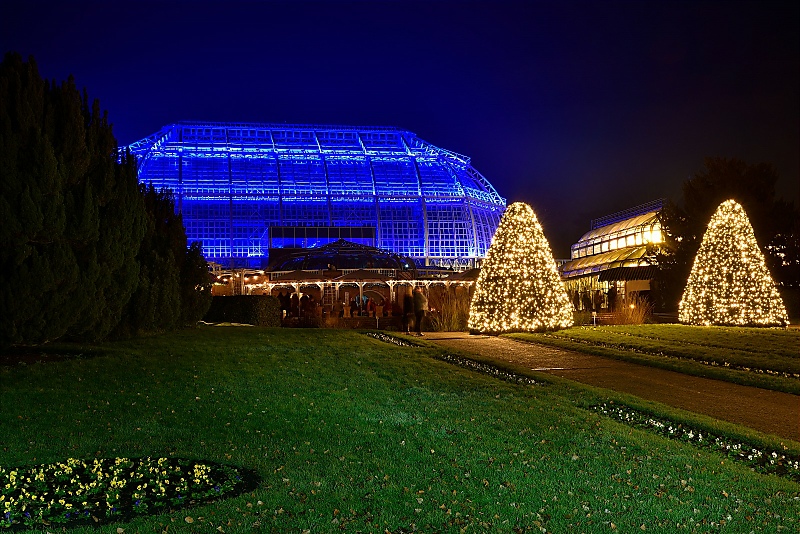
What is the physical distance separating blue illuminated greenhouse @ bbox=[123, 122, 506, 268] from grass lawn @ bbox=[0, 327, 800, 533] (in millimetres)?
46976

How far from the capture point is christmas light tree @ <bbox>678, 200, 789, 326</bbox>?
80.1ft

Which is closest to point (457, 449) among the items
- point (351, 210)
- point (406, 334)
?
point (406, 334)

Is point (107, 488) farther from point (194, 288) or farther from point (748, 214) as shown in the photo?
point (748, 214)

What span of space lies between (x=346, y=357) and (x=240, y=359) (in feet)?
7.66

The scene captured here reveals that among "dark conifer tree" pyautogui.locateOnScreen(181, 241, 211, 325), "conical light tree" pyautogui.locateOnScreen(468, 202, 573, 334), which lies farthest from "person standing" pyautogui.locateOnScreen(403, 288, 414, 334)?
"dark conifer tree" pyautogui.locateOnScreen(181, 241, 211, 325)

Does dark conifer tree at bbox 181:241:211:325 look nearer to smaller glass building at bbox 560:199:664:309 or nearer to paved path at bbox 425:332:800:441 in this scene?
paved path at bbox 425:332:800:441

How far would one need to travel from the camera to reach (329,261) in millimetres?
39844

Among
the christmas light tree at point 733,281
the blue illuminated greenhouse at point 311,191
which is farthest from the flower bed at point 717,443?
the blue illuminated greenhouse at point 311,191

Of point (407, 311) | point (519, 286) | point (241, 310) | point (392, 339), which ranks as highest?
point (519, 286)

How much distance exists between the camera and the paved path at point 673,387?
30.6ft

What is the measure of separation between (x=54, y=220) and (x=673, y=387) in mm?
10841

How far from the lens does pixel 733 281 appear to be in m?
24.9

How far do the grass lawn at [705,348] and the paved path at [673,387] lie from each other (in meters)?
0.49

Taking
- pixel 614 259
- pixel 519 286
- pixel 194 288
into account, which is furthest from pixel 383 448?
pixel 614 259
